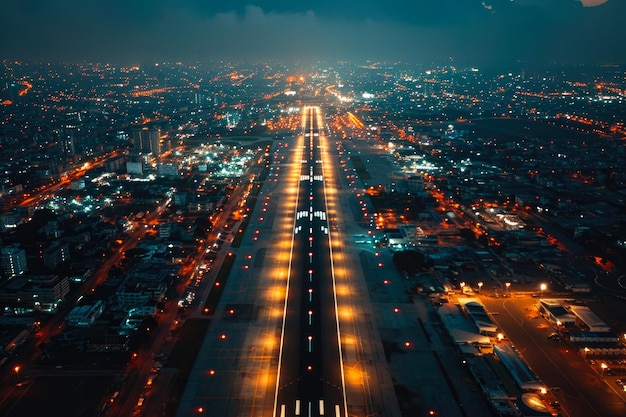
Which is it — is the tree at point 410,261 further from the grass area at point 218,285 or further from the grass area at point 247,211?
the grass area at point 247,211

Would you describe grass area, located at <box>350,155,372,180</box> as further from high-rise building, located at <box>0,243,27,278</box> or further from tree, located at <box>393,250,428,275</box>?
high-rise building, located at <box>0,243,27,278</box>

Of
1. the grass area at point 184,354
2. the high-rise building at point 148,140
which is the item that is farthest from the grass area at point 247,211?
the high-rise building at point 148,140

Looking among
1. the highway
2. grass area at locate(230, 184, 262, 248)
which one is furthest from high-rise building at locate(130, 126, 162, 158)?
the highway

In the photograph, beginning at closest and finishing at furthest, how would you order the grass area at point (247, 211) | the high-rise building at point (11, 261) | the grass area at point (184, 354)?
the grass area at point (184, 354) → the high-rise building at point (11, 261) → the grass area at point (247, 211)

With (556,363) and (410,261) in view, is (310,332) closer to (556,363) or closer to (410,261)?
(410,261)

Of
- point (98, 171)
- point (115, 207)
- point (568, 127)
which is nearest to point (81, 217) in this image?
point (115, 207)

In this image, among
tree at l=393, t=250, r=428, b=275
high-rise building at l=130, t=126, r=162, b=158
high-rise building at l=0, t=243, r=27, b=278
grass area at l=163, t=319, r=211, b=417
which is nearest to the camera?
grass area at l=163, t=319, r=211, b=417
